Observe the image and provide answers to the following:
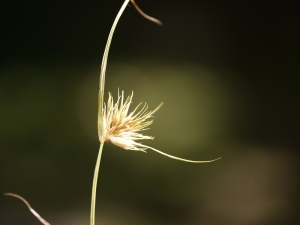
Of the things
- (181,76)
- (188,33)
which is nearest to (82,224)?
(181,76)

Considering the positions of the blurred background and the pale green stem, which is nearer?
the pale green stem

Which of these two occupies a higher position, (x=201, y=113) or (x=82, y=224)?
(x=201, y=113)

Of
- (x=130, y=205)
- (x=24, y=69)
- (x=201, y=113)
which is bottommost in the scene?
(x=130, y=205)

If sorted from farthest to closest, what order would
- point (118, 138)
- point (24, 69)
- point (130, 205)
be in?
point (130, 205) → point (24, 69) → point (118, 138)

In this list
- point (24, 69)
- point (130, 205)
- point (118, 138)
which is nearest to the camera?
point (118, 138)

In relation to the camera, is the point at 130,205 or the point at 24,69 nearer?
the point at 24,69

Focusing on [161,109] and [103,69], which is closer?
[103,69]

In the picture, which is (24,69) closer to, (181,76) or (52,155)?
(52,155)

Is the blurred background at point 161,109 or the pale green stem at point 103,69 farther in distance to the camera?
the blurred background at point 161,109
